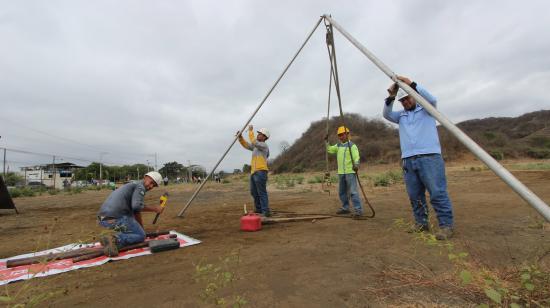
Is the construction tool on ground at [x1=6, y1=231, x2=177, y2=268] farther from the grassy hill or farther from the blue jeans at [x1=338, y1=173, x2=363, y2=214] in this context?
the grassy hill

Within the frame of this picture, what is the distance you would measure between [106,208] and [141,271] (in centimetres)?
154

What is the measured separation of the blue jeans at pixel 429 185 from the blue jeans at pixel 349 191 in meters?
1.51

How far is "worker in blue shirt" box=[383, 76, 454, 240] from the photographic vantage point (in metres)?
3.78

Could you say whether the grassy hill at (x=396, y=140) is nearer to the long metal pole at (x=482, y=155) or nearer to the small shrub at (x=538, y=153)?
the small shrub at (x=538, y=153)

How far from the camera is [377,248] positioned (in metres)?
3.45

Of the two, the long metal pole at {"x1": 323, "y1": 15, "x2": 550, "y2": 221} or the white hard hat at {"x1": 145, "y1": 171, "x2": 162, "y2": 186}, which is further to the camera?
the white hard hat at {"x1": 145, "y1": 171, "x2": 162, "y2": 186}

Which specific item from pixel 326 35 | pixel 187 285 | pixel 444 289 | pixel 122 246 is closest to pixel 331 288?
pixel 444 289

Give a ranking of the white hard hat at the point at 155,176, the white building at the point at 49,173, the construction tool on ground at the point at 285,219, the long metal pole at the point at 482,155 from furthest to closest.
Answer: the white building at the point at 49,173
the construction tool on ground at the point at 285,219
the white hard hat at the point at 155,176
the long metal pole at the point at 482,155

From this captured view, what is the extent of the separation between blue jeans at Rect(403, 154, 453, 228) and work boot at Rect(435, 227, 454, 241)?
3.2 inches

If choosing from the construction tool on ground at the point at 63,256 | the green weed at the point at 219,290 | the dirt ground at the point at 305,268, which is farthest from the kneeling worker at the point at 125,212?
the green weed at the point at 219,290

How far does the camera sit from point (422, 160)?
12.9 ft

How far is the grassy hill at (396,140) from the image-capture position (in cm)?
3009

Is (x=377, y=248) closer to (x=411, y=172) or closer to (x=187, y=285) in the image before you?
(x=411, y=172)

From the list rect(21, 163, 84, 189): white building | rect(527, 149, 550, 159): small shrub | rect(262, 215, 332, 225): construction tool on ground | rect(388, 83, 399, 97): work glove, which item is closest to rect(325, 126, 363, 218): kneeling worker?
rect(262, 215, 332, 225): construction tool on ground
